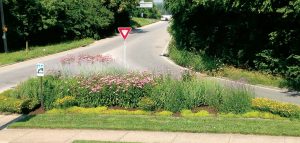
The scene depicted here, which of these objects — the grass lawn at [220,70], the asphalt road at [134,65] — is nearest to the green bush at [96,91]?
the asphalt road at [134,65]

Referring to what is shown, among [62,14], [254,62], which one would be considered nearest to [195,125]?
[254,62]

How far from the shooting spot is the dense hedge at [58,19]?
121 ft

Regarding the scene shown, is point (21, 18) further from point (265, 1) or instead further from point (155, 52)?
point (265, 1)

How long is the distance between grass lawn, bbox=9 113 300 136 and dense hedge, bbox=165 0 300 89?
7.43 m

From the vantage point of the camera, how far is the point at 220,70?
22.7 m

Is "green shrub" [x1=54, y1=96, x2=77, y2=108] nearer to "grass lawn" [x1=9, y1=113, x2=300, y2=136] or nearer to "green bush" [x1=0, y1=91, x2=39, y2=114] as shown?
"green bush" [x1=0, y1=91, x2=39, y2=114]

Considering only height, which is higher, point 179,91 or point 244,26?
point 244,26

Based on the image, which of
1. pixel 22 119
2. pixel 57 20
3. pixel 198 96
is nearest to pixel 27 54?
pixel 57 20

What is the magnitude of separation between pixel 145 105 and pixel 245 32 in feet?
36.6

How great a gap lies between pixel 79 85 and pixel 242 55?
37.3ft

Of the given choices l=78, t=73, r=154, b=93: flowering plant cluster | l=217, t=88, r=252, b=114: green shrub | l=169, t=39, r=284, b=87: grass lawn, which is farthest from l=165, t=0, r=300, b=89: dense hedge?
l=78, t=73, r=154, b=93: flowering plant cluster

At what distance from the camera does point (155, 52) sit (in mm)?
35312

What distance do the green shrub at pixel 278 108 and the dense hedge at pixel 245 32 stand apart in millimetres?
5655

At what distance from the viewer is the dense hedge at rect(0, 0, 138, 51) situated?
36.8 metres
